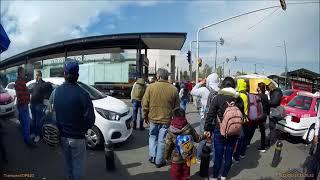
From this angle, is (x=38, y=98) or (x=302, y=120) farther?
(x=302, y=120)

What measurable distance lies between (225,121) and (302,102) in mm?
6842

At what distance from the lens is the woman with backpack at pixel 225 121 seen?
6121mm

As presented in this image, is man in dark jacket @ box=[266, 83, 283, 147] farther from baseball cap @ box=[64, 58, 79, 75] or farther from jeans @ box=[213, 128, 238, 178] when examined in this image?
baseball cap @ box=[64, 58, 79, 75]

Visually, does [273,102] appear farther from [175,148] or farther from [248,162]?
[175,148]

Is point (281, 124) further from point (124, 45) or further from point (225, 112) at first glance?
point (124, 45)

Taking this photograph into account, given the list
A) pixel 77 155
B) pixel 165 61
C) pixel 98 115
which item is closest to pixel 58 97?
pixel 77 155

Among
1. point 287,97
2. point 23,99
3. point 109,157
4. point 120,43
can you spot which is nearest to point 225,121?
point 109,157

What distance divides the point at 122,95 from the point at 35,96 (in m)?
22.7

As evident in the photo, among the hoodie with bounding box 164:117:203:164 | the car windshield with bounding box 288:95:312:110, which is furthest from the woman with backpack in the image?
the car windshield with bounding box 288:95:312:110

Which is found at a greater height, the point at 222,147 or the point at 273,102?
the point at 273,102

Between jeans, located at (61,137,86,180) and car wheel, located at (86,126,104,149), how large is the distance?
3.51m

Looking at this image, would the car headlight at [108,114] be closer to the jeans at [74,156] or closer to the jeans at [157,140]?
the jeans at [157,140]

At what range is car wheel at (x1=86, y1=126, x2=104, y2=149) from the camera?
8.59 m

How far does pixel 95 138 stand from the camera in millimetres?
8602
